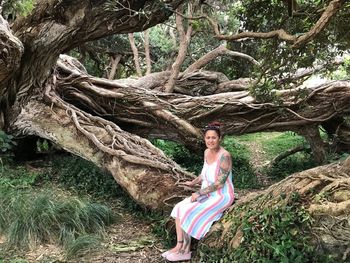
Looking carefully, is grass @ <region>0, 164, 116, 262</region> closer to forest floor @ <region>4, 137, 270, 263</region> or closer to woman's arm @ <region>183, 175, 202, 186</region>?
forest floor @ <region>4, 137, 270, 263</region>

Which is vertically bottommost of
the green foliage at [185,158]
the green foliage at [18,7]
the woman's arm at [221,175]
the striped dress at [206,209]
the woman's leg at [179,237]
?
the green foliage at [185,158]

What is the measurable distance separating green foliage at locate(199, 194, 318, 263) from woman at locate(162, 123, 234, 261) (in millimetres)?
436

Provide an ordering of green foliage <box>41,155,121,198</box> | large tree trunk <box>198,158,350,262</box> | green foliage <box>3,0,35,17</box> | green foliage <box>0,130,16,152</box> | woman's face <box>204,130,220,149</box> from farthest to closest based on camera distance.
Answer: green foliage <box>0,130,16,152</box> → green foliage <box>41,155,121,198</box> → green foliage <box>3,0,35,17</box> → woman's face <box>204,130,220,149</box> → large tree trunk <box>198,158,350,262</box>

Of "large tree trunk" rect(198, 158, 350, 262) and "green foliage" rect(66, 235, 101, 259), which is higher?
"large tree trunk" rect(198, 158, 350, 262)

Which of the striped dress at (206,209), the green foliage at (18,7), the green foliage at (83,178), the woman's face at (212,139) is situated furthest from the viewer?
the green foliage at (83,178)

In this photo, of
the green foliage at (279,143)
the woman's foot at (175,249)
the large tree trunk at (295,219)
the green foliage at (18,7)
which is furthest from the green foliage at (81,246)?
the green foliage at (279,143)

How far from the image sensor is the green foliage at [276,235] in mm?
3166

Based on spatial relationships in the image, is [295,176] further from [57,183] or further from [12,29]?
[12,29]

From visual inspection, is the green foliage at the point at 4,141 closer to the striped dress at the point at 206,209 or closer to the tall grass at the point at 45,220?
the tall grass at the point at 45,220

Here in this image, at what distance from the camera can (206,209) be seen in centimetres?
406

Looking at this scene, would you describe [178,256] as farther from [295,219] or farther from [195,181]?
[295,219]

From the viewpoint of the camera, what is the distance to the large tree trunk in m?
3.14

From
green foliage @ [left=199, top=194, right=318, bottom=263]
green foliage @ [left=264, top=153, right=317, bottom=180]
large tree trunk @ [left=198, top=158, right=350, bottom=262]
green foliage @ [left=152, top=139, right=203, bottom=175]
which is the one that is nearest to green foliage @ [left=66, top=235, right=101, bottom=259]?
large tree trunk @ [left=198, top=158, right=350, bottom=262]

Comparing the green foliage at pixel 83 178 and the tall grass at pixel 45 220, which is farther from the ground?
the tall grass at pixel 45 220
